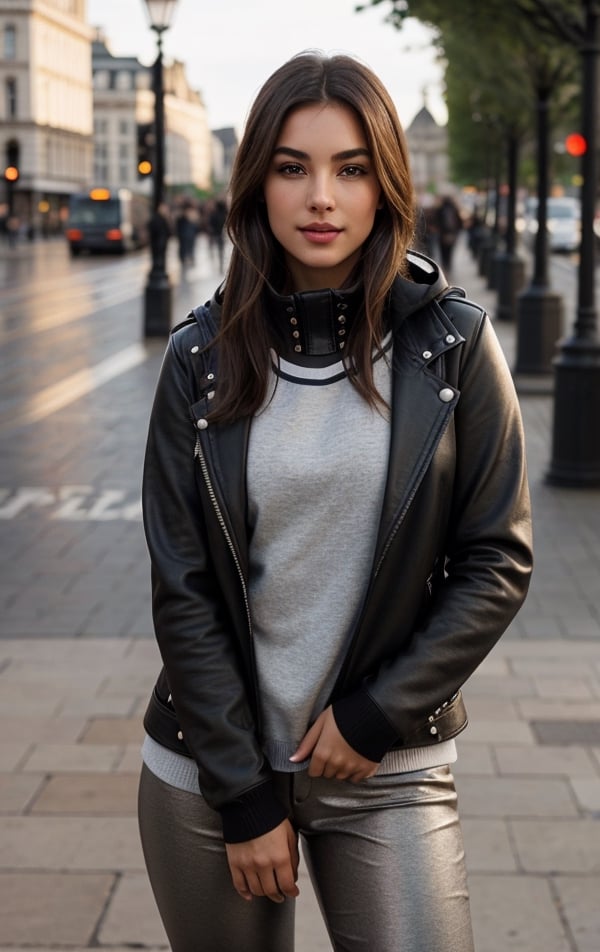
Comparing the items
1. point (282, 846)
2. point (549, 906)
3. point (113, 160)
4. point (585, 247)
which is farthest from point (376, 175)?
point (113, 160)

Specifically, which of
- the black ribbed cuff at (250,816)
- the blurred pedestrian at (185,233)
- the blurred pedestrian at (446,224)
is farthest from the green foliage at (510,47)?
the black ribbed cuff at (250,816)

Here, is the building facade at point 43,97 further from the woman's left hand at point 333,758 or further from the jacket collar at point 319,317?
the woman's left hand at point 333,758

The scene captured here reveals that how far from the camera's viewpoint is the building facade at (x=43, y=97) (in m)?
98.0

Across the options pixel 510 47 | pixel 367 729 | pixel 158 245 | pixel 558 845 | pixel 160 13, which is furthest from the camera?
pixel 158 245

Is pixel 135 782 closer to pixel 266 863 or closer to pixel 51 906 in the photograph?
pixel 51 906

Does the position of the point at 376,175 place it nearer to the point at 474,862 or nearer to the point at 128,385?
the point at 474,862

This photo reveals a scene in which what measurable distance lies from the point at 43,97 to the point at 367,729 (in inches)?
4100

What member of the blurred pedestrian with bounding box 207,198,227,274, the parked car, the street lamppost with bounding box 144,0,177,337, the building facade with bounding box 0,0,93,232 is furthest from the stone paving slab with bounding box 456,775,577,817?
the building facade with bounding box 0,0,93,232

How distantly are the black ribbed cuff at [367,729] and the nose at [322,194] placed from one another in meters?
0.63

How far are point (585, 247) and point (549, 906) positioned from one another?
6805 millimetres

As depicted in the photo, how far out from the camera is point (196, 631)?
206 centimetres

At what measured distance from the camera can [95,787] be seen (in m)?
4.43

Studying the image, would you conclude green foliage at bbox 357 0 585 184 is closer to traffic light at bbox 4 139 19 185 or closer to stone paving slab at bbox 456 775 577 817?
stone paving slab at bbox 456 775 577 817

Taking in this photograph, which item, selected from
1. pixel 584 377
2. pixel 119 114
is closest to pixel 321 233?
pixel 584 377
